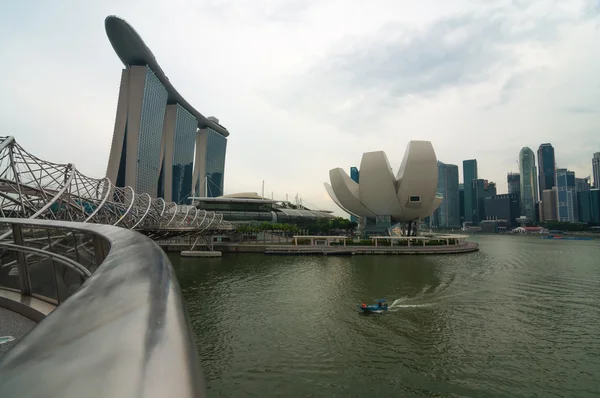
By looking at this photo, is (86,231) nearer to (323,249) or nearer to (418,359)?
(418,359)

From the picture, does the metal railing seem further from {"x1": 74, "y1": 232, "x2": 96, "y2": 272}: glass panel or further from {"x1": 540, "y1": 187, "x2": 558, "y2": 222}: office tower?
{"x1": 540, "y1": 187, "x2": 558, "y2": 222}: office tower

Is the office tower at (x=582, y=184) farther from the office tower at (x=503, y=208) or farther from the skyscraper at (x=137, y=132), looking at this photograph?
the skyscraper at (x=137, y=132)

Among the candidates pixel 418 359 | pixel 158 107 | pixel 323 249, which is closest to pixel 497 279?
pixel 418 359

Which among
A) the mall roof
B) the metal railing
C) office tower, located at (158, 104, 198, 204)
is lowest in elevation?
the metal railing

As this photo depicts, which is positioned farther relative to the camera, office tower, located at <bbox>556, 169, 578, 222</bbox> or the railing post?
office tower, located at <bbox>556, 169, 578, 222</bbox>

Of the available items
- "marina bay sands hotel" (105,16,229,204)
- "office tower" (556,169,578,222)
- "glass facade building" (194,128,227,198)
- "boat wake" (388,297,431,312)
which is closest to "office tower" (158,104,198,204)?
"marina bay sands hotel" (105,16,229,204)

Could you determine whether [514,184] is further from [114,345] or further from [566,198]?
[114,345]

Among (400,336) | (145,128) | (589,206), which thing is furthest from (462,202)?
(400,336)
